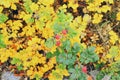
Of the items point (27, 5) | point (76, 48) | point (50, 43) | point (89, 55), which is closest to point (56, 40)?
point (50, 43)

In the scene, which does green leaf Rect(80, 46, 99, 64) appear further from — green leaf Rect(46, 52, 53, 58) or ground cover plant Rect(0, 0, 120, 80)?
green leaf Rect(46, 52, 53, 58)

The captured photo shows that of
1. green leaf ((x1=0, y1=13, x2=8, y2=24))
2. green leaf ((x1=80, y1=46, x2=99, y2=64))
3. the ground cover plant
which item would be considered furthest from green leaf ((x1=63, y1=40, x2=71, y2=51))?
green leaf ((x1=0, y1=13, x2=8, y2=24))

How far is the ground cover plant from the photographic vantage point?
248 cm

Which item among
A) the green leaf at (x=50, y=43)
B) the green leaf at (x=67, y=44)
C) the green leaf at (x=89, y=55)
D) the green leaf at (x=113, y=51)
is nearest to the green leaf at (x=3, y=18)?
the green leaf at (x=50, y=43)

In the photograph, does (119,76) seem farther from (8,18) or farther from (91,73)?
(8,18)

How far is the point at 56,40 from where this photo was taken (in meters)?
2.48

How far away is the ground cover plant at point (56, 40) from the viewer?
8.13 ft

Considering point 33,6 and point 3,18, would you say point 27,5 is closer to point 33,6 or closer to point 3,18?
point 33,6

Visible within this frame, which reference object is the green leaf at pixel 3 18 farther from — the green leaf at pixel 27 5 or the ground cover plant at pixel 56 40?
the green leaf at pixel 27 5

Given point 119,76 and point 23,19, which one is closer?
point 119,76

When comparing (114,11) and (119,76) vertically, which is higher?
(114,11)

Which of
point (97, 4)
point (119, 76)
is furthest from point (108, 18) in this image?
point (119, 76)

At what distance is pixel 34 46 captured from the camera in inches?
104

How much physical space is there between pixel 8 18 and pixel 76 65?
2.71 feet
